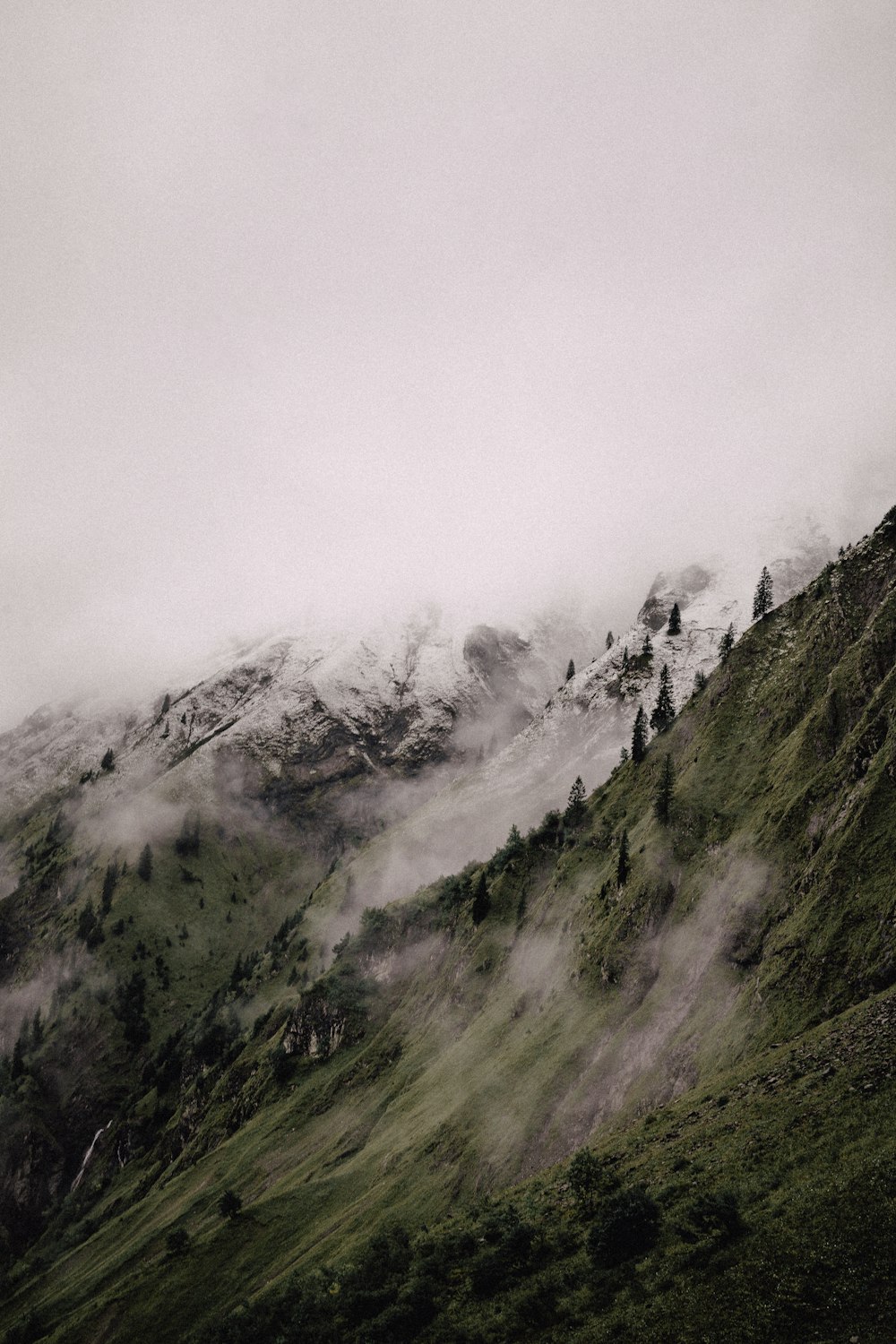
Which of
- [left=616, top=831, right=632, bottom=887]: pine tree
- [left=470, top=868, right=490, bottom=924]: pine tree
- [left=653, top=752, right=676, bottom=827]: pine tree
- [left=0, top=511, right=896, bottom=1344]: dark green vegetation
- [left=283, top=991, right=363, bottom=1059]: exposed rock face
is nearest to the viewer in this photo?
[left=0, top=511, right=896, bottom=1344]: dark green vegetation

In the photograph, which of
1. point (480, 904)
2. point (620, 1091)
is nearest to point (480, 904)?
point (480, 904)

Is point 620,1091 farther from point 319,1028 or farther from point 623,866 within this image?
point 319,1028

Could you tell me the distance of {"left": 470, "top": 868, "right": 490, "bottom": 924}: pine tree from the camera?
468 ft

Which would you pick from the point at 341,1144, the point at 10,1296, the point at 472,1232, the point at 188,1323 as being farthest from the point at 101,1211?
the point at 472,1232

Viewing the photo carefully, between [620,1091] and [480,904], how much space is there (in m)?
72.0

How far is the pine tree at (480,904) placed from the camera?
14250 cm

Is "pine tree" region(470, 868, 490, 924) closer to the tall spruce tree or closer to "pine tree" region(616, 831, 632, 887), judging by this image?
the tall spruce tree

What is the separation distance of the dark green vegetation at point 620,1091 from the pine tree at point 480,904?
0.45 metres

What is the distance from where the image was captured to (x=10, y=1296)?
545 ft

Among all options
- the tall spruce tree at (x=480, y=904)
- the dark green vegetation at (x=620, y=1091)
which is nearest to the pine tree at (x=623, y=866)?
the dark green vegetation at (x=620, y=1091)

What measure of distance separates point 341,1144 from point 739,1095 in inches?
3575

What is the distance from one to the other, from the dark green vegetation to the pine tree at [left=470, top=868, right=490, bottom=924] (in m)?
0.45

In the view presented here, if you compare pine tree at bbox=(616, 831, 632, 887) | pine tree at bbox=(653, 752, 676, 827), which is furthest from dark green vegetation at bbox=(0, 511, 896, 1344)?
pine tree at bbox=(616, 831, 632, 887)

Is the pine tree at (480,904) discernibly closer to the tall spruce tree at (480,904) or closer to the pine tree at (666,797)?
the tall spruce tree at (480,904)
